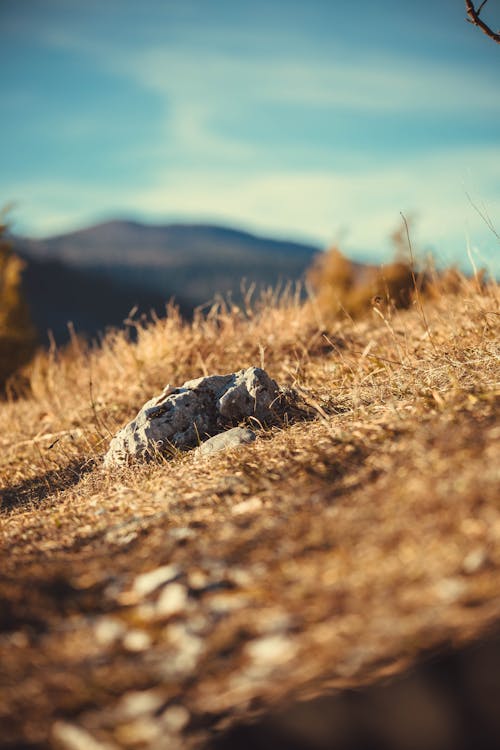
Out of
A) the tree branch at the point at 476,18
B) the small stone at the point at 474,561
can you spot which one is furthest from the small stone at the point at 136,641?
the tree branch at the point at 476,18

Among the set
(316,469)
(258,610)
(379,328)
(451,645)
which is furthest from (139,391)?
(451,645)

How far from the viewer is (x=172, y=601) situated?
1496mm

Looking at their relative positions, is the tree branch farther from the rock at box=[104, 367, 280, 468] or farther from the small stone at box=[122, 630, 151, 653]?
the small stone at box=[122, 630, 151, 653]

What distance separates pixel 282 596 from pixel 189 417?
180 centimetres

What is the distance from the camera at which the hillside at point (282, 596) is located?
3.88 ft

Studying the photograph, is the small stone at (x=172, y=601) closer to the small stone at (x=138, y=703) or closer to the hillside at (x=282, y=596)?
the hillside at (x=282, y=596)

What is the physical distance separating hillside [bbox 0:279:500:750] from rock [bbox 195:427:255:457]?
155mm

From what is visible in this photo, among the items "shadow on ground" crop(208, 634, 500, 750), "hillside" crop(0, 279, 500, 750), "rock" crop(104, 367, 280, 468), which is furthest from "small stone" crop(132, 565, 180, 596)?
"rock" crop(104, 367, 280, 468)

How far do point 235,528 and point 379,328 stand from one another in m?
3.64

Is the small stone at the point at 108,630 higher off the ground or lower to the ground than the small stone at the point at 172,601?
lower

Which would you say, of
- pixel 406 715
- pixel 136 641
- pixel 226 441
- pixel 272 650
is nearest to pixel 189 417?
pixel 226 441

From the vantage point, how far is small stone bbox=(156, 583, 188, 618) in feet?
4.82

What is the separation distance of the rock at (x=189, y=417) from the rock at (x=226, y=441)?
153 mm

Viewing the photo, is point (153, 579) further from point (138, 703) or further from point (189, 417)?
point (189, 417)
